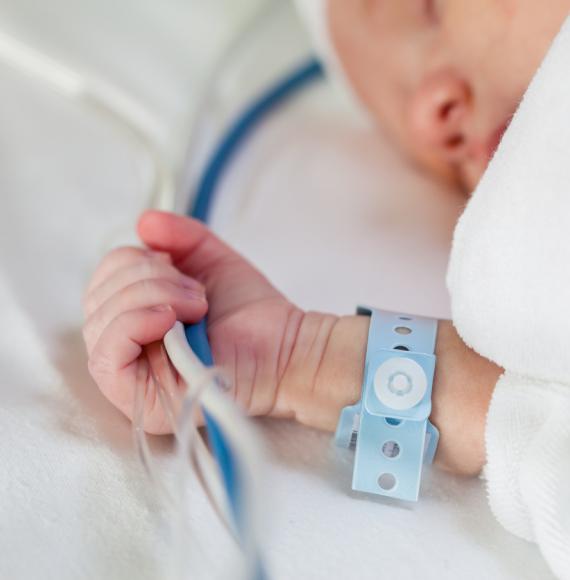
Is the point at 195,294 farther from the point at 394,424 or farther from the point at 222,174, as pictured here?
the point at 222,174

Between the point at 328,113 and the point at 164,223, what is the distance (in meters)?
0.51

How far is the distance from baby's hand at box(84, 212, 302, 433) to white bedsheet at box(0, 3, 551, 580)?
0.14ft

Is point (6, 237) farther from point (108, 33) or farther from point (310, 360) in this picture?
point (108, 33)

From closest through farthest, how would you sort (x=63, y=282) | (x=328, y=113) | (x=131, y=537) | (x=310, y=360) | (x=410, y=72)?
(x=131, y=537), (x=310, y=360), (x=63, y=282), (x=410, y=72), (x=328, y=113)

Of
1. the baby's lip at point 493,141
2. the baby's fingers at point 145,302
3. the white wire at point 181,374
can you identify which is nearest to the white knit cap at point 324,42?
the white wire at point 181,374

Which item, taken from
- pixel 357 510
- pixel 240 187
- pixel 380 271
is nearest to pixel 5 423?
pixel 357 510

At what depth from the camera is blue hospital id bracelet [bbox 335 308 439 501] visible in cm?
65

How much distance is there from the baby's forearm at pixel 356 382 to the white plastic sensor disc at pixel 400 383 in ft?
0.08

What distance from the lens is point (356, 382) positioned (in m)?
0.69

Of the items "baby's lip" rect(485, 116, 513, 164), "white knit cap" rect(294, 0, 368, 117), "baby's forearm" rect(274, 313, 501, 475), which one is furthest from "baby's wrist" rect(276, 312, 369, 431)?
"white knit cap" rect(294, 0, 368, 117)

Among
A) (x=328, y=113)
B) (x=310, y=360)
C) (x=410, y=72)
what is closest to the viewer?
(x=310, y=360)

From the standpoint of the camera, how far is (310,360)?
0.70 m

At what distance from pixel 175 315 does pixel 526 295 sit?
25 centimetres

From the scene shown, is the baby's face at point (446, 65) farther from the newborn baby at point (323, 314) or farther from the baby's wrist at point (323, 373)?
the baby's wrist at point (323, 373)
